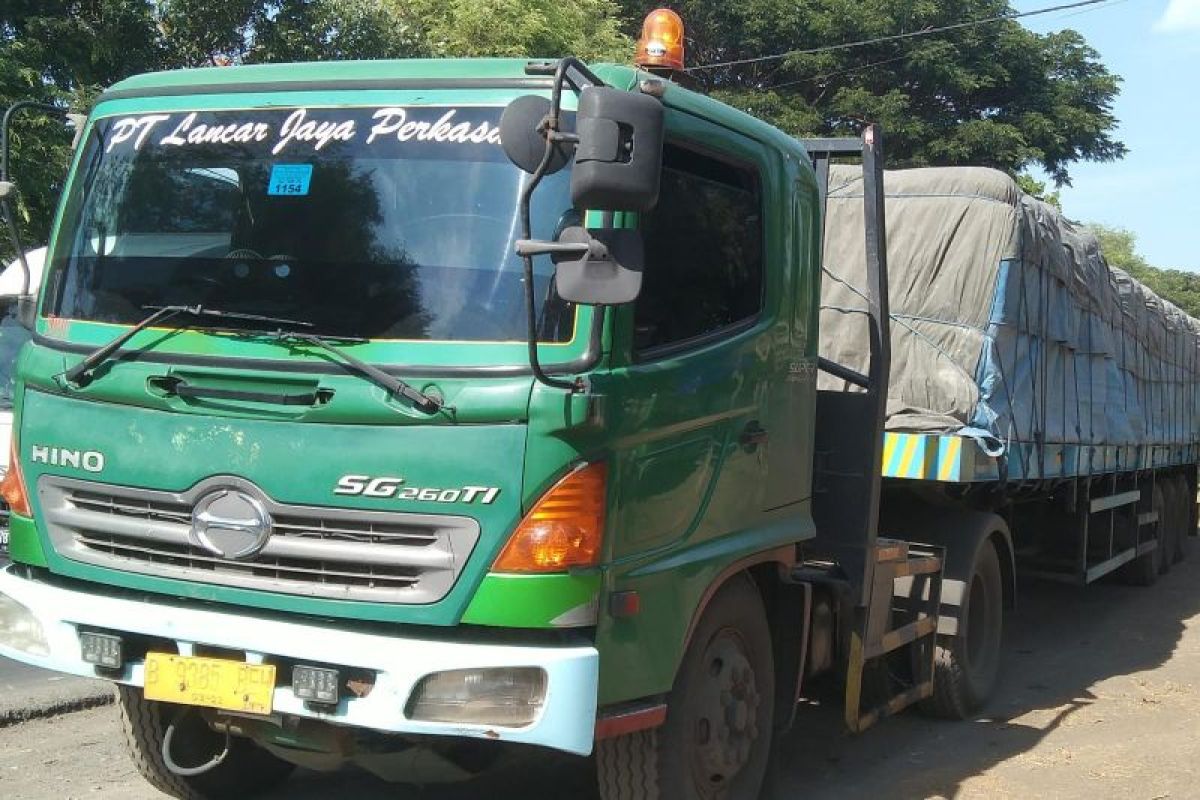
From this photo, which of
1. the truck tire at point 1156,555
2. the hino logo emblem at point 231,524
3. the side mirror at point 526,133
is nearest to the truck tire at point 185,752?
the hino logo emblem at point 231,524

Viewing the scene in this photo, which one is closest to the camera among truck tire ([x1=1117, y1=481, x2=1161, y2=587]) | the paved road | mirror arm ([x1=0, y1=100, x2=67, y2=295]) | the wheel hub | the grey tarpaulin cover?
the wheel hub

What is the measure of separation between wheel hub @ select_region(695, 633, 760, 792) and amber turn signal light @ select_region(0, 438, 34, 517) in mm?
2139

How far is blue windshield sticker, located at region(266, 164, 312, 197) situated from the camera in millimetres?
3785

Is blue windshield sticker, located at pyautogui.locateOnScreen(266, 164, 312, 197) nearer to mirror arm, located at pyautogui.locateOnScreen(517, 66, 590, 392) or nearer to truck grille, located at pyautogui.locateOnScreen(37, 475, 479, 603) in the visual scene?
mirror arm, located at pyautogui.locateOnScreen(517, 66, 590, 392)

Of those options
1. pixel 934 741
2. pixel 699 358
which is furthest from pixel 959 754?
pixel 699 358

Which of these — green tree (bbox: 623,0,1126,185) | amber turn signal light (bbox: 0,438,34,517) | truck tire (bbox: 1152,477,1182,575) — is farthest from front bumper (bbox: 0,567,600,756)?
green tree (bbox: 623,0,1126,185)

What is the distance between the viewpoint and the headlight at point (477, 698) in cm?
330

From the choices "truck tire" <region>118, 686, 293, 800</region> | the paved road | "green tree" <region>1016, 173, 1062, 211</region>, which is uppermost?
"green tree" <region>1016, 173, 1062, 211</region>

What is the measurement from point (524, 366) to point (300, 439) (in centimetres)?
64

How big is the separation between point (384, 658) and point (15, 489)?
1429 mm

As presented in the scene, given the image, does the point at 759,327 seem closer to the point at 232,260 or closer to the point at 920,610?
the point at 232,260

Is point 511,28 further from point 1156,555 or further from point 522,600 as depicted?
point 522,600

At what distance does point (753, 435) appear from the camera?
4.23m

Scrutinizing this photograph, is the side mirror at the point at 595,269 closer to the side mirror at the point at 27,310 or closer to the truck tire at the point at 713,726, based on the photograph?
the truck tire at the point at 713,726
